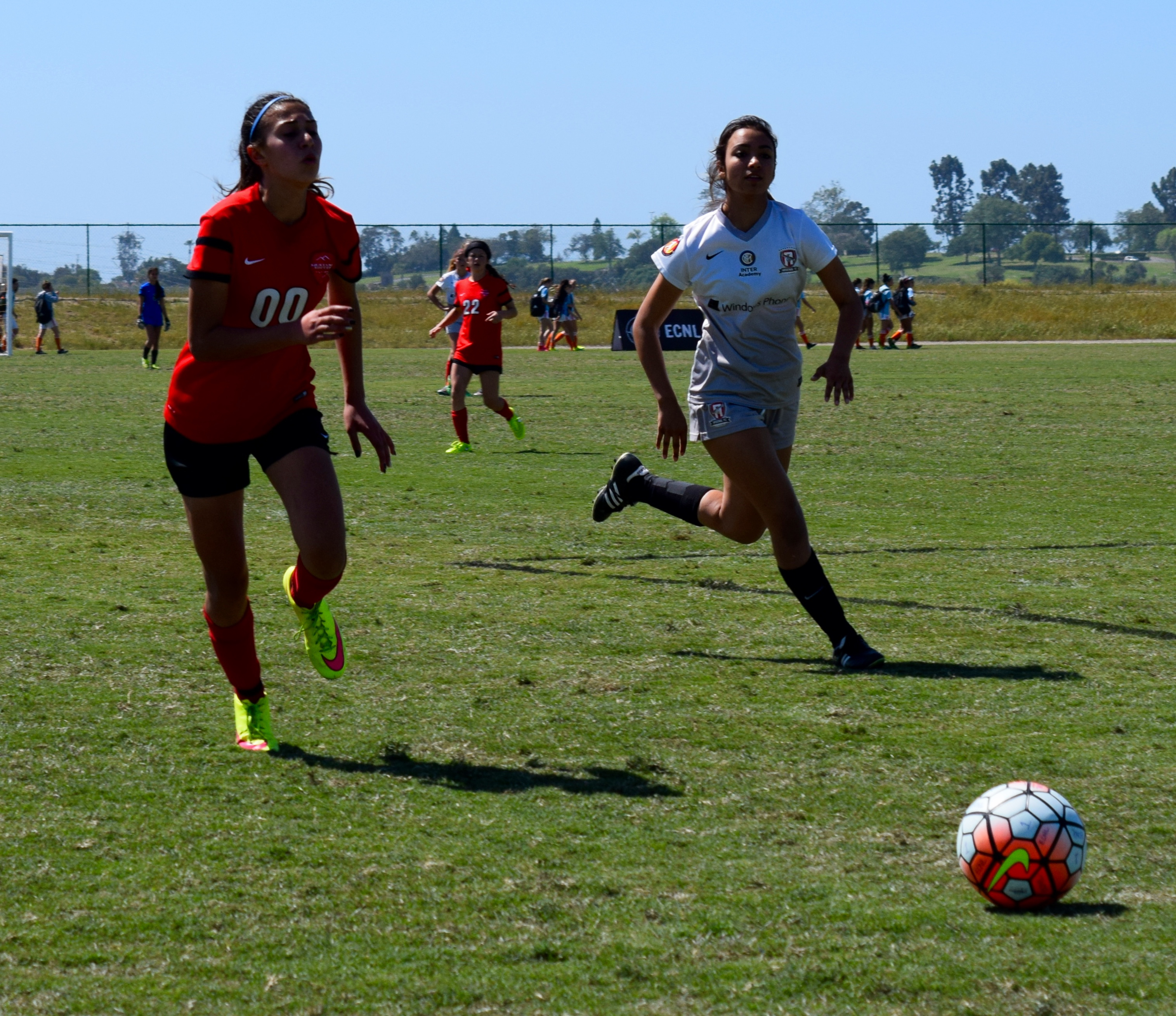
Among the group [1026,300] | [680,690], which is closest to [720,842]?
[680,690]

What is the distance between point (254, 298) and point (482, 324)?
397 inches

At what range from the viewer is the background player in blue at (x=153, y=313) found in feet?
102

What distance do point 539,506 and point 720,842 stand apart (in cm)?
708

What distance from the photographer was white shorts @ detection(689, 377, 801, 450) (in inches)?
242

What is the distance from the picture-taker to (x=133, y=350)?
141ft

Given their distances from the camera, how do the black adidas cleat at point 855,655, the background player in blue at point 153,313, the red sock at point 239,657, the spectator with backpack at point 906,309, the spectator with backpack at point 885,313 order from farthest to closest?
the spectator with backpack at point 885,313, the spectator with backpack at point 906,309, the background player in blue at point 153,313, the black adidas cleat at point 855,655, the red sock at point 239,657

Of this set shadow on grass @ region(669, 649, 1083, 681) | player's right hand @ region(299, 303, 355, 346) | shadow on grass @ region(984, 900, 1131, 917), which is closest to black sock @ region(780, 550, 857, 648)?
shadow on grass @ region(669, 649, 1083, 681)

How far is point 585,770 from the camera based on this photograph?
4.72 m

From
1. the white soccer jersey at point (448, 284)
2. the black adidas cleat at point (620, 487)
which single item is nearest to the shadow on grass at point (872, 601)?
the black adidas cleat at point (620, 487)

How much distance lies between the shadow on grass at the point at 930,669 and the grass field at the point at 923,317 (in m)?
38.5

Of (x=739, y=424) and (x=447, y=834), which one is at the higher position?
(x=739, y=424)

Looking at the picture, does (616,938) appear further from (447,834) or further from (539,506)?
(539,506)

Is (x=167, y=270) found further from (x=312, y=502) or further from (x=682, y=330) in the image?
(x=312, y=502)

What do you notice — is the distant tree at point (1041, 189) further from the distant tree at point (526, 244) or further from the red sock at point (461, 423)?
the red sock at point (461, 423)
